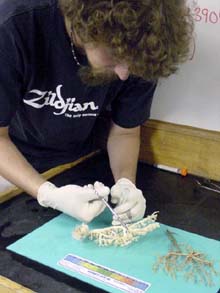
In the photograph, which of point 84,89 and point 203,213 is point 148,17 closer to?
point 84,89

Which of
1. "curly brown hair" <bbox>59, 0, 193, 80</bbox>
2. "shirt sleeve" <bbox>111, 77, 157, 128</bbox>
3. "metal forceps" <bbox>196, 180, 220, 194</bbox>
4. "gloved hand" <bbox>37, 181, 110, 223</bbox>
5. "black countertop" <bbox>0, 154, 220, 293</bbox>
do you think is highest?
"curly brown hair" <bbox>59, 0, 193, 80</bbox>

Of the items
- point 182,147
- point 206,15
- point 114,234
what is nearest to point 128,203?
point 114,234

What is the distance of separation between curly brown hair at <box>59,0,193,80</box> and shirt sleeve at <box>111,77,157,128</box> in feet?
0.96

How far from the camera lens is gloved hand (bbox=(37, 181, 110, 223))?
2.81ft

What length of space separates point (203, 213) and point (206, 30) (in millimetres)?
400

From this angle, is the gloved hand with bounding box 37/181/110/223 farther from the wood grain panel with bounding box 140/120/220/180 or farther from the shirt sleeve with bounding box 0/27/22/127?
the wood grain panel with bounding box 140/120/220/180

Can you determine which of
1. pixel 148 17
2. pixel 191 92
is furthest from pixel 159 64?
pixel 191 92

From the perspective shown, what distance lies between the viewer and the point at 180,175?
1148 mm

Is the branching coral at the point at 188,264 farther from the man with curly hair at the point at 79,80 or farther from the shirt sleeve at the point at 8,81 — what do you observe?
the shirt sleeve at the point at 8,81

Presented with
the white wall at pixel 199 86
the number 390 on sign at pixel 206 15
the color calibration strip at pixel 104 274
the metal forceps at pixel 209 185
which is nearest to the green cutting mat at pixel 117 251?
the color calibration strip at pixel 104 274

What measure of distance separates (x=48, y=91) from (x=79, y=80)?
66 mm

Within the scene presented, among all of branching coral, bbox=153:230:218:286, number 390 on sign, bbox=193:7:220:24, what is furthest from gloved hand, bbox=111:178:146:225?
number 390 on sign, bbox=193:7:220:24

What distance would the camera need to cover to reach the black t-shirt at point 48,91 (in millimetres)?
851

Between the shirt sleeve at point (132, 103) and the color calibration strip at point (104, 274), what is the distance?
0.39 metres
